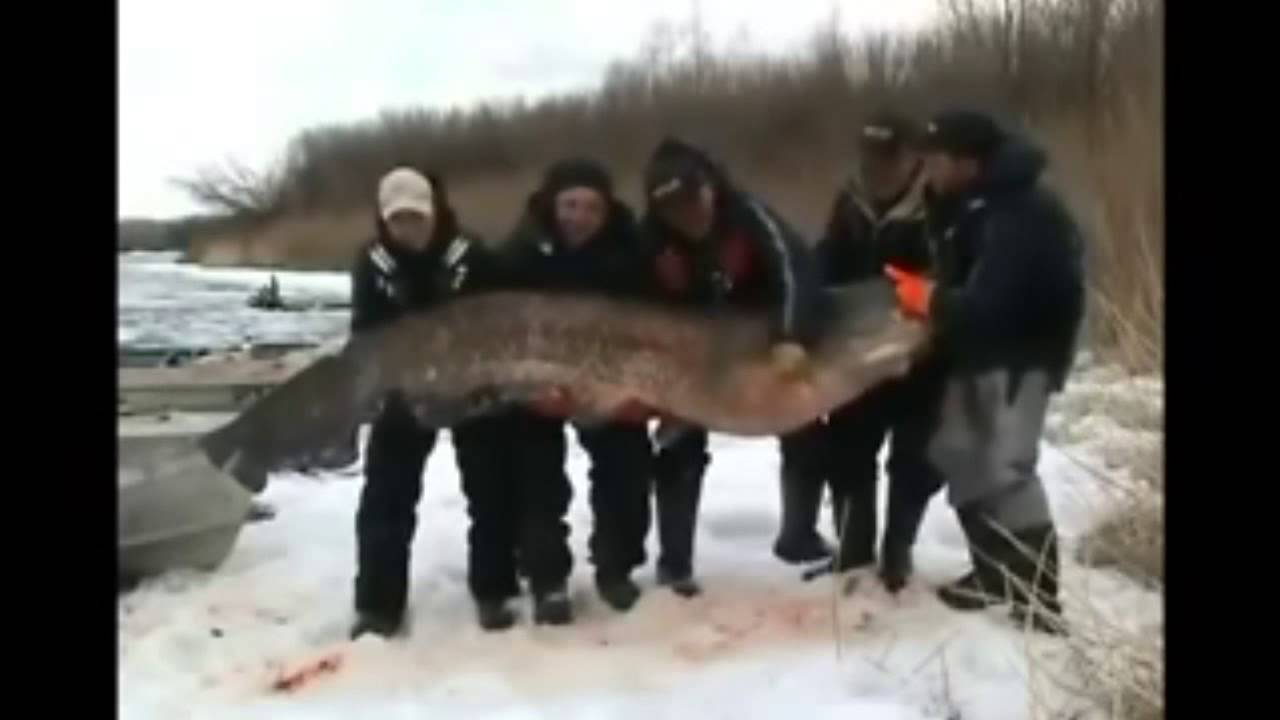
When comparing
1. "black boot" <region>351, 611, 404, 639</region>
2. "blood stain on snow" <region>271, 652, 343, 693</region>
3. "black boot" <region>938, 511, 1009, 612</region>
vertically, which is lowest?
"blood stain on snow" <region>271, 652, 343, 693</region>

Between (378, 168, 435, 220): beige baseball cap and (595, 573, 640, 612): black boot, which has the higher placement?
(378, 168, 435, 220): beige baseball cap

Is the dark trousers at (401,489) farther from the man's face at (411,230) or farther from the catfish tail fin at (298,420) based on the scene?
the man's face at (411,230)

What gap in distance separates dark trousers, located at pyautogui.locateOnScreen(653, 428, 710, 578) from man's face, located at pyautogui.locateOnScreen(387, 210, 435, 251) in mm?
509

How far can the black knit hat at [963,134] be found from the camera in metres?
2.60

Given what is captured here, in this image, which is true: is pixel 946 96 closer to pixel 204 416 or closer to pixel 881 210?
pixel 881 210

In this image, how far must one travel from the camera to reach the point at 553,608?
278 centimetres

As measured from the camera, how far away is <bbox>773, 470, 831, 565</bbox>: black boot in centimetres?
275

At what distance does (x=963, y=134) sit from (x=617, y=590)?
897 millimetres

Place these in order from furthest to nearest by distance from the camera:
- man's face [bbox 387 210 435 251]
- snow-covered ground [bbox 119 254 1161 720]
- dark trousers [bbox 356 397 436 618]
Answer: dark trousers [bbox 356 397 436 618]
man's face [bbox 387 210 435 251]
snow-covered ground [bbox 119 254 1161 720]

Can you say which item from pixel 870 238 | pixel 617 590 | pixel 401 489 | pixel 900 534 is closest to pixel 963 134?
pixel 870 238

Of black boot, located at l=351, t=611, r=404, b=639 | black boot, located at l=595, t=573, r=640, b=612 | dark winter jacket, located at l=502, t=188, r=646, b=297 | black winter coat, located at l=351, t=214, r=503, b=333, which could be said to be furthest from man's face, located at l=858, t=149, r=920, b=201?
black boot, located at l=351, t=611, r=404, b=639

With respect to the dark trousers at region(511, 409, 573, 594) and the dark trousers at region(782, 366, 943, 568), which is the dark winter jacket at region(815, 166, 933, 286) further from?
the dark trousers at region(511, 409, 573, 594)

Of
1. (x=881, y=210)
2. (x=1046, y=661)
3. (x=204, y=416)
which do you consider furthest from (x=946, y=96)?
(x=204, y=416)
